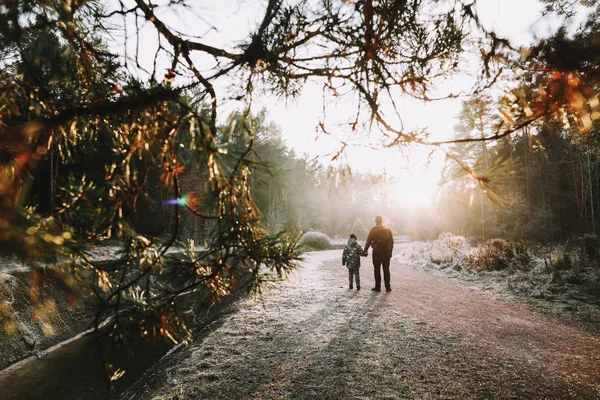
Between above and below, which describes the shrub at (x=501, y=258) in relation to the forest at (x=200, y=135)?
below

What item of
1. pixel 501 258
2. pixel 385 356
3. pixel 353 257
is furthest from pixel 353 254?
pixel 501 258

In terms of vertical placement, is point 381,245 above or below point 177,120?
below

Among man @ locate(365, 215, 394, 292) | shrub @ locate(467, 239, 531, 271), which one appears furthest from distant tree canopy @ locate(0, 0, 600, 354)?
shrub @ locate(467, 239, 531, 271)

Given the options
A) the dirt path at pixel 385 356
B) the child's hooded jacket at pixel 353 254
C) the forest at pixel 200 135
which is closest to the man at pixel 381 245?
the child's hooded jacket at pixel 353 254

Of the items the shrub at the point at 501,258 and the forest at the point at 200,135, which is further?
the shrub at the point at 501,258

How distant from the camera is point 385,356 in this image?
3.89 m

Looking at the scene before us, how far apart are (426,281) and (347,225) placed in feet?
114

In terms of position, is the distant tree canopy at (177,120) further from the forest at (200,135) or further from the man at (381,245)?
the man at (381,245)

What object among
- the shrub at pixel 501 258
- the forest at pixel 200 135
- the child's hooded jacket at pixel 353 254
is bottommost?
the shrub at pixel 501 258

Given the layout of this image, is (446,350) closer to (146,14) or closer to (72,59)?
(146,14)

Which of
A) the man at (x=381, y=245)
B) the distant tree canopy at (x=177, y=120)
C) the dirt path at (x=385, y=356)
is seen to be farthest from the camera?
the man at (x=381, y=245)

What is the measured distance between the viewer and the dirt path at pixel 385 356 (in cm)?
314

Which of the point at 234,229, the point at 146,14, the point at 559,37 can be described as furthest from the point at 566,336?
the point at 146,14

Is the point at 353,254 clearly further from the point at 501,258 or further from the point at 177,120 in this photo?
the point at 177,120
